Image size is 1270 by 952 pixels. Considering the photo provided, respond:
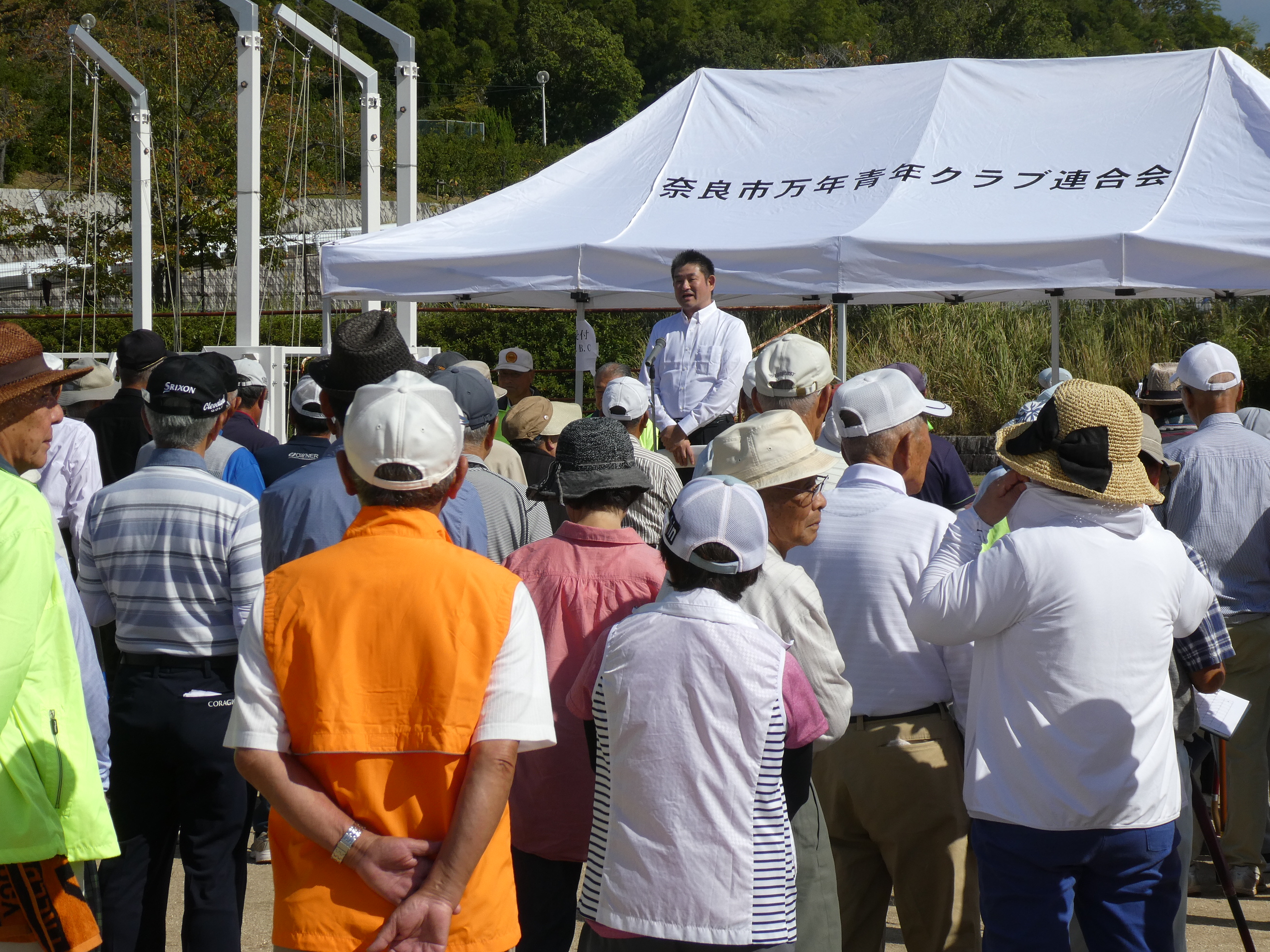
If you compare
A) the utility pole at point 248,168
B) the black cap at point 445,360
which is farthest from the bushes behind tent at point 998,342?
the black cap at point 445,360

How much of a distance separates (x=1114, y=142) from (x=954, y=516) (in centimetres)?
485

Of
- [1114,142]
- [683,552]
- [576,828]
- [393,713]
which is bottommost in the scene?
[576,828]

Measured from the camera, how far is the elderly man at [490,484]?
12.9ft

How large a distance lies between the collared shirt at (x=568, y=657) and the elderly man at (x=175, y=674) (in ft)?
3.05

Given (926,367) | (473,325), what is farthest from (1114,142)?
(473,325)

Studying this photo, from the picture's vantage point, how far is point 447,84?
211ft

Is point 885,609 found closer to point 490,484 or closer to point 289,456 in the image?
point 490,484

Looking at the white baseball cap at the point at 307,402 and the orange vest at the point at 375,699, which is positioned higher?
the white baseball cap at the point at 307,402

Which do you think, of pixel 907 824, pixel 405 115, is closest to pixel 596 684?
pixel 907 824

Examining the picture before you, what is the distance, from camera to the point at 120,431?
598 centimetres

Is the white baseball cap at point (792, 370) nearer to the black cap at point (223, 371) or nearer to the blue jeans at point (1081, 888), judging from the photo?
the black cap at point (223, 371)

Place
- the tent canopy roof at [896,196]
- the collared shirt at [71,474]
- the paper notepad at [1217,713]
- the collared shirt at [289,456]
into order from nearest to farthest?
1. the paper notepad at [1217,713]
2. the collared shirt at [289,456]
3. the collared shirt at [71,474]
4. the tent canopy roof at [896,196]

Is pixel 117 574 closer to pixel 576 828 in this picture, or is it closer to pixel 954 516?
pixel 576 828

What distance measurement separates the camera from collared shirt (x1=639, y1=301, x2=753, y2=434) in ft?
21.9
